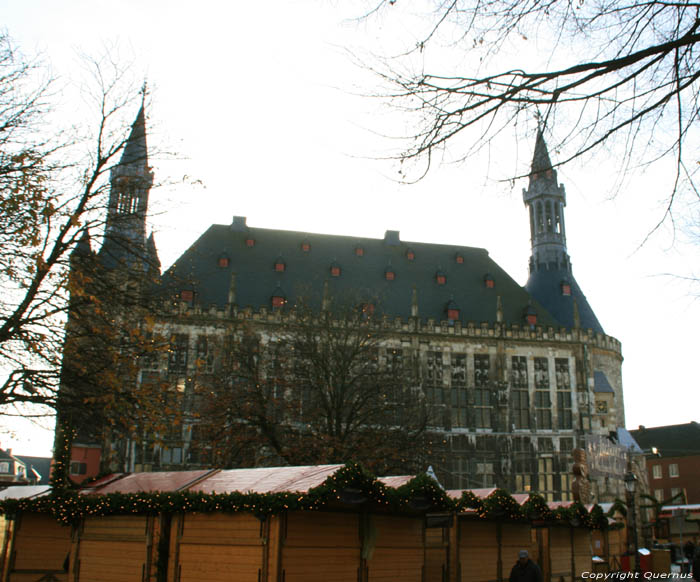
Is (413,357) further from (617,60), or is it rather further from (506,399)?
(617,60)

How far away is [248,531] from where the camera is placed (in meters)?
8.06

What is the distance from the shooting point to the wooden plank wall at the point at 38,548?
35.5 feet

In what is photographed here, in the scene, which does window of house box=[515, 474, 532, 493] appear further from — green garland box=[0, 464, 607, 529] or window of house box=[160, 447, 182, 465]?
green garland box=[0, 464, 607, 529]

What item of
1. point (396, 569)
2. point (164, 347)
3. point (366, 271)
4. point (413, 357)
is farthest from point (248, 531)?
point (366, 271)

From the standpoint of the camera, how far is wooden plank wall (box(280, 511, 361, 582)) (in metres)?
7.86

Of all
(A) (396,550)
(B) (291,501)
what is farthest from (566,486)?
(B) (291,501)

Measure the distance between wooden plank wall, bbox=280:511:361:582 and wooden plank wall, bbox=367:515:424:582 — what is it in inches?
12.5

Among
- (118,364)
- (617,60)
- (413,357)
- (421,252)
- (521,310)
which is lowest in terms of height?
(118,364)

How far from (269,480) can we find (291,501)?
1116 millimetres

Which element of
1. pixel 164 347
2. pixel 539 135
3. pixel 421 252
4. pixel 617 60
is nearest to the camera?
pixel 617 60

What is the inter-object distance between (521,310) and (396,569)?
1113 inches

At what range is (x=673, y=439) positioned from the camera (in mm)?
56250

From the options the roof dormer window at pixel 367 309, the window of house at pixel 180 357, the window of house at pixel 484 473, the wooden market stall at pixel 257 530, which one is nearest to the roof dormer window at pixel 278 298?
the window of house at pixel 180 357

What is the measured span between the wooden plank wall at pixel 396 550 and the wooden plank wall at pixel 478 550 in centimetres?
200
